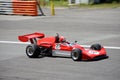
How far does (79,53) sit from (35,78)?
1943mm

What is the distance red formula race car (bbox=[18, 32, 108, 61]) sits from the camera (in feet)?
37.3

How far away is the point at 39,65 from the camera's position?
11234mm

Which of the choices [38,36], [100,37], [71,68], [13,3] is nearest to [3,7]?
[13,3]

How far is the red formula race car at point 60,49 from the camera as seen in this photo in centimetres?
1138

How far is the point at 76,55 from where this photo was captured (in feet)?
37.5

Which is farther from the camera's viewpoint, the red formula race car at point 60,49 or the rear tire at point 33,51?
the rear tire at point 33,51

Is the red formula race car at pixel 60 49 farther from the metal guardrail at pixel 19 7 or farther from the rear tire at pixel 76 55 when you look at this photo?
the metal guardrail at pixel 19 7

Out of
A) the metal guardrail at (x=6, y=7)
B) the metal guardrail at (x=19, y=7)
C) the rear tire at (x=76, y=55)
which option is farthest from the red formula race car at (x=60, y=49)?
the metal guardrail at (x=6, y=7)

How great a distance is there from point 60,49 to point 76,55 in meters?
0.59

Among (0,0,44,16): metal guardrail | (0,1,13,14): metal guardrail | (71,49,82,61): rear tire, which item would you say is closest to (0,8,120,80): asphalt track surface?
(71,49,82,61): rear tire

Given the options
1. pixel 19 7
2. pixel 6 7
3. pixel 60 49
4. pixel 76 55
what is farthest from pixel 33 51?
pixel 6 7

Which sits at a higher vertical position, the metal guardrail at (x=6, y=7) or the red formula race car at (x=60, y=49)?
the red formula race car at (x=60, y=49)

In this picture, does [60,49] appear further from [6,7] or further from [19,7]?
[6,7]

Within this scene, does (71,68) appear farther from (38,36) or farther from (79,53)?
(38,36)
